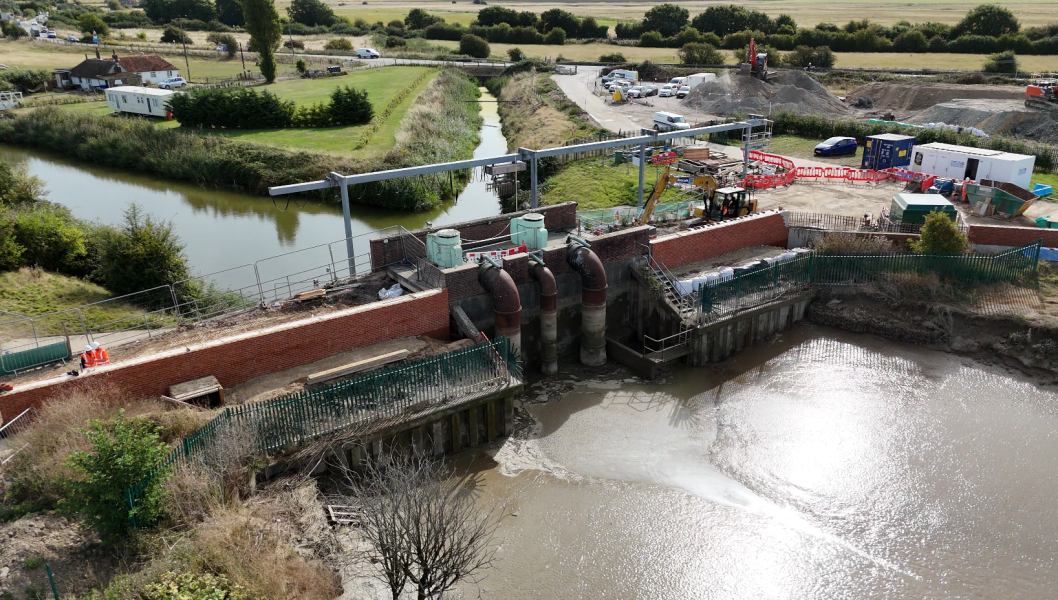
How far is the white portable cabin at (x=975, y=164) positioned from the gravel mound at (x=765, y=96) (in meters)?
20.5

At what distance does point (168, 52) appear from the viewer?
97.9m

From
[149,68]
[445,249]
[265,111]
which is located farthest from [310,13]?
[445,249]

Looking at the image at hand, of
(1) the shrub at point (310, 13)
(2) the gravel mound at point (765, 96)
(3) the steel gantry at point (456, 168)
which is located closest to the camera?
(3) the steel gantry at point (456, 168)

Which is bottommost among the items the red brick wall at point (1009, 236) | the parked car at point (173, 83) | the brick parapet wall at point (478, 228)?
the red brick wall at point (1009, 236)

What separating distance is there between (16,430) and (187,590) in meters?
6.92

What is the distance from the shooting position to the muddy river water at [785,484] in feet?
48.0

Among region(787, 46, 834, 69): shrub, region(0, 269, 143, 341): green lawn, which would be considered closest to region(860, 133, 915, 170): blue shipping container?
region(0, 269, 143, 341): green lawn

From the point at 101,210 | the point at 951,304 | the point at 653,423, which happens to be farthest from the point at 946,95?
the point at 101,210

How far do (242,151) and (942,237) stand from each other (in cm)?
4115

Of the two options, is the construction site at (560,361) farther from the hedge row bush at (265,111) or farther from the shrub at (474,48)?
the shrub at (474,48)

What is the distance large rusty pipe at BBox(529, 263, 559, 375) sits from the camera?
21719mm

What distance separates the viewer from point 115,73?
73812 mm

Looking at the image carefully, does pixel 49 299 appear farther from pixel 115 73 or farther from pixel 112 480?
pixel 115 73

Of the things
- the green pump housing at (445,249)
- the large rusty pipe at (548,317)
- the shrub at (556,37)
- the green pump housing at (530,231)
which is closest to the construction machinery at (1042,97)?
the green pump housing at (530,231)
